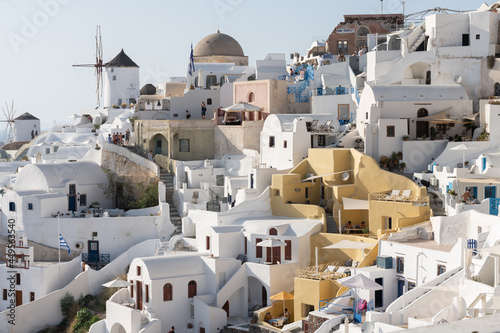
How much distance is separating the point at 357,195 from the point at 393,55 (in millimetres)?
11189

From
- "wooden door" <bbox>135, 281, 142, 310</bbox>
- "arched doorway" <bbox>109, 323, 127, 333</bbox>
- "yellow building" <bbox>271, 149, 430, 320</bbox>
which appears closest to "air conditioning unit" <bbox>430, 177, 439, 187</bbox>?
"yellow building" <bbox>271, 149, 430, 320</bbox>

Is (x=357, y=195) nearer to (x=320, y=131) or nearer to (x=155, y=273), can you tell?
(x=320, y=131)

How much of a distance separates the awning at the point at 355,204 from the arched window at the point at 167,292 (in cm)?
848

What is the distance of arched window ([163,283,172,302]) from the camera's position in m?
33.7

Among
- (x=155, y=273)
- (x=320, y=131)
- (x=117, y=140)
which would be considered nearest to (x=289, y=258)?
(x=155, y=273)

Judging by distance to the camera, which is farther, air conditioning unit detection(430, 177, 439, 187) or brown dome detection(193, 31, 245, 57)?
brown dome detection(193, 31, 245, 57)

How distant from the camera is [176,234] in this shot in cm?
4062

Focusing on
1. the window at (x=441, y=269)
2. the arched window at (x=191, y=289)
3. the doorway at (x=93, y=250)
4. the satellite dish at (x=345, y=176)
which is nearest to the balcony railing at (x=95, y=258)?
the doorway at (x=93, y=250)

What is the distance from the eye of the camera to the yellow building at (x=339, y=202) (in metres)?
31.9

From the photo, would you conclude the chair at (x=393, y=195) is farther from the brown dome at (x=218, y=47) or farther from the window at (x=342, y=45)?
the brown dome at (x=218, y=47)

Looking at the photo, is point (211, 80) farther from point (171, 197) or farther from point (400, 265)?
A: point (400, 265)

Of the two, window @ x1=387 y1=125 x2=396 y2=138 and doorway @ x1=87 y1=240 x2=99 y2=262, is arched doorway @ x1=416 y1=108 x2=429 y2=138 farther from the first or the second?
doorway @ x1=87 y1=240 x2=99 y2=262

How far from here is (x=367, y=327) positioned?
26.9 m

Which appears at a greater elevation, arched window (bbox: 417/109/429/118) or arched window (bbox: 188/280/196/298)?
arched window (bbox: 417/109/429/118)
